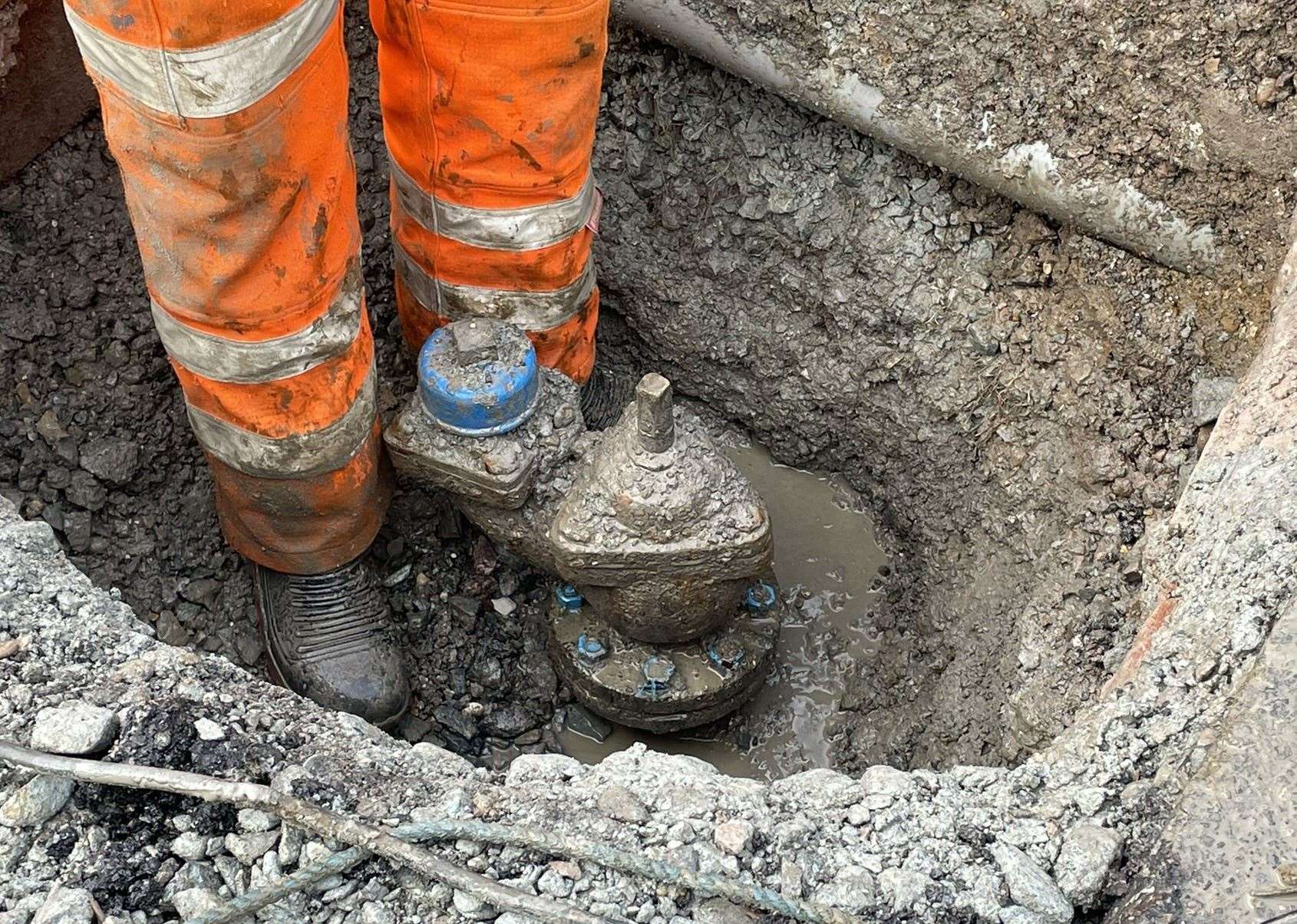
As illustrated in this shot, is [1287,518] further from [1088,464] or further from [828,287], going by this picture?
[828,287]

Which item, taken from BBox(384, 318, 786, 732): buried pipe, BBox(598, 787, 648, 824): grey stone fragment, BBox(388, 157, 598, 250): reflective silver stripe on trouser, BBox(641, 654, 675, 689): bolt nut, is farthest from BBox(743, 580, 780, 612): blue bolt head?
BBox(598, 787, 648, 824): grey stone fragment

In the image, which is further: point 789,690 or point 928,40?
point 789,690

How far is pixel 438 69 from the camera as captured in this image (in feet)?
6.54

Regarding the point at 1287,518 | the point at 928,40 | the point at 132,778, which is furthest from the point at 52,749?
the point at 928,40

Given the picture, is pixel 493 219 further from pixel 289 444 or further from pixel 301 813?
pixel 301 813

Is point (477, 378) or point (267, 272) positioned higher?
point (267, 272)

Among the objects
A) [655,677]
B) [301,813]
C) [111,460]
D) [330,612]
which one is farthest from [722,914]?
[111,460]

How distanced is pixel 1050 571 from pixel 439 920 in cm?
137

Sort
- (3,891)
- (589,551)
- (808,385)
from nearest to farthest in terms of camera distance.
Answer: (3,891) < (589,551) < (808,385)

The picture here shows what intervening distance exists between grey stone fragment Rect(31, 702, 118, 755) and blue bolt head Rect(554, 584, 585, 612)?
1.19m

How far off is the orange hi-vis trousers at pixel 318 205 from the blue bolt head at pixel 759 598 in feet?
2.03

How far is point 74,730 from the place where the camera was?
1414 mm

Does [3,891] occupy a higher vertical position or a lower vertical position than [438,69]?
lower

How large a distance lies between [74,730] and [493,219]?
46.7 inches
